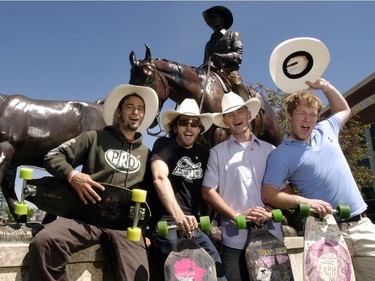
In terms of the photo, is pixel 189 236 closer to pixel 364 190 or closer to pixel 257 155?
pixel 257 155

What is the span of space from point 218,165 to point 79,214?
125cm

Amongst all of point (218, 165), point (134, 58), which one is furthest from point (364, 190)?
point (218, 165)

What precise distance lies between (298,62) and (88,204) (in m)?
2.51

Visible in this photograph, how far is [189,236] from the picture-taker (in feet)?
8.80

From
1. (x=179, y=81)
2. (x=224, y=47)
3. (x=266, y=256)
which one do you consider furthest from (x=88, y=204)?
(x=224, y=47)

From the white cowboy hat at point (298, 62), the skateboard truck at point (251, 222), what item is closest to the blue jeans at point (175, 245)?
the skateboard truck at point (251, 222)

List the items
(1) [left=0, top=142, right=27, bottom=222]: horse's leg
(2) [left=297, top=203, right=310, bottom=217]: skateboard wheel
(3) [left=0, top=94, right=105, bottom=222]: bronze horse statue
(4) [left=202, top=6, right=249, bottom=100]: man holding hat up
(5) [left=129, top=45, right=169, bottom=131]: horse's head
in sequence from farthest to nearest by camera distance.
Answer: (4) [left=202, top=6, right=249, bottom=100]: man holding hat up → (5) [left=129, top=45, right=169, bottom=131]: horse's head → (3) [left=0, top=94, right=105, bottom=222]: bronze horse statue → (1) [left=0, top=142, right=27, bottom=222]: horse's leg → (2) [left=297, top=203, right=310, bottom=217]: skateboard wheel

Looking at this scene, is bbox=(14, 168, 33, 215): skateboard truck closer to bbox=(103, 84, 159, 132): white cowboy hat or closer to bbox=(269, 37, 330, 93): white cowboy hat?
bbox=(103, 84, 159, 132): white cowboy hat

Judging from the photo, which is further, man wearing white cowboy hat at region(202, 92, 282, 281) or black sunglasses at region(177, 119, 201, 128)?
black sunglasses at region(177, 119, 201, 128)

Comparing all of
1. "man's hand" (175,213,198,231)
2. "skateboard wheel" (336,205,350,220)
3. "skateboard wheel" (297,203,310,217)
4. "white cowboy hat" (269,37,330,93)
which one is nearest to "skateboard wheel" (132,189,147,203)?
"man's hand" (175,213,198,231)

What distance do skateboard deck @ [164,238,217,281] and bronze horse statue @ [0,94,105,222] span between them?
2.87 m

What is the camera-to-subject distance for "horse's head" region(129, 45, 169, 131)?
5.93 m

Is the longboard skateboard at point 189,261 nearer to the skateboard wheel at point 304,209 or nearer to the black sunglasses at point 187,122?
the skateboard wheel at point 304,209

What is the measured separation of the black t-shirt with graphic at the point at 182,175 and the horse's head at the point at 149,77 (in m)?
2.77
